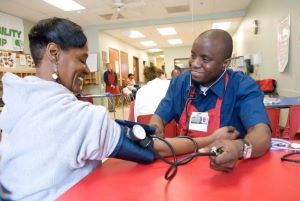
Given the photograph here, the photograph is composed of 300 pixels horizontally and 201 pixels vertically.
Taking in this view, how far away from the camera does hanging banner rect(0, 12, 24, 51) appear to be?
6.11 meters

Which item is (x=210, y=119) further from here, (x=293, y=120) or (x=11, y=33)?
(x=11, y=33)

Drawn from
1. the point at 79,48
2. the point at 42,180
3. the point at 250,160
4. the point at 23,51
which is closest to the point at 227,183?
the point at 250,160

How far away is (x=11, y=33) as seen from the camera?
6.40m

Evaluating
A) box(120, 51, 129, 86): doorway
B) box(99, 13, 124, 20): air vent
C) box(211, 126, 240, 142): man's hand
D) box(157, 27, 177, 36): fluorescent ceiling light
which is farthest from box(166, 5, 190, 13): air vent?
box(211, 126, 240, 142): man's hand

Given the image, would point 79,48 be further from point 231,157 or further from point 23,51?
point 23,51

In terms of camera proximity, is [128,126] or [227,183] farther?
[128,126]

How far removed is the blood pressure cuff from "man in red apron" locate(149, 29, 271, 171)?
1.21 ft

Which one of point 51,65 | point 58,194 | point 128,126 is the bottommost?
point 58,194

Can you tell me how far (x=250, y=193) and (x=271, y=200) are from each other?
48 mm

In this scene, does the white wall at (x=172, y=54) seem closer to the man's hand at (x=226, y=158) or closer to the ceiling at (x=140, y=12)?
the ceiling at (x=140, y=12)

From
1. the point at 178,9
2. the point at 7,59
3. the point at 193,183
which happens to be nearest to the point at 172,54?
the point at 178,9

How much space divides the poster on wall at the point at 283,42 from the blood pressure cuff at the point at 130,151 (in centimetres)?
355

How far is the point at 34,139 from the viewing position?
67 centimetres

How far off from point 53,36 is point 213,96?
2.52 ft
